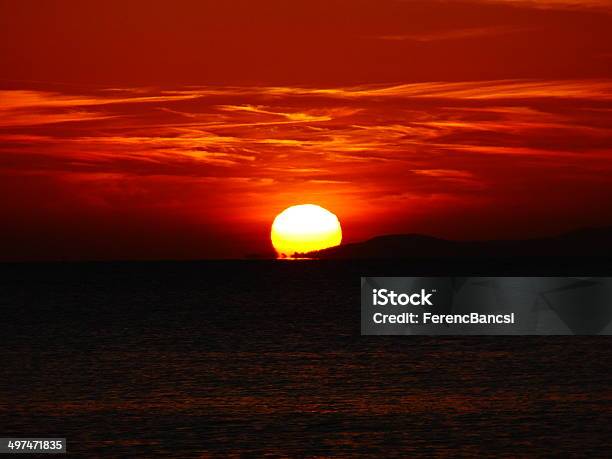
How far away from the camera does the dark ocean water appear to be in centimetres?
3981

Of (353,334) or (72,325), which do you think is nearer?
(353,334)

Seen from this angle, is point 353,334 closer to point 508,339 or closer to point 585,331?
point 508,339

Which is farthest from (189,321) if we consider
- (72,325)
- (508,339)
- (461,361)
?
(461,361)

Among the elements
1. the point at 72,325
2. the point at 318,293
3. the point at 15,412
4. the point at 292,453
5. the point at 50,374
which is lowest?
the point at 292,453

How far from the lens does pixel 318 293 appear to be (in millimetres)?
189875

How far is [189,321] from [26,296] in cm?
7837

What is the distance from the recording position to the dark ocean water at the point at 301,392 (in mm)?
39812

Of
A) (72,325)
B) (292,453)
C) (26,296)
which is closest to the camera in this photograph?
(292,453)

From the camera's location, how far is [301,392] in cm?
5312

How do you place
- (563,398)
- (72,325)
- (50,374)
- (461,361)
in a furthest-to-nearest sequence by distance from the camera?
(72,325) → (461,361) → (50,374) → (563,398)

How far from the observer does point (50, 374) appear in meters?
64.0

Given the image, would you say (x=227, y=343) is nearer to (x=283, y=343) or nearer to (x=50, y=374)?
(x=283, y=343)

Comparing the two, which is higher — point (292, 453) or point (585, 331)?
point (585, 331)

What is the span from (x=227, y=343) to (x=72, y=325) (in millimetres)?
29747
